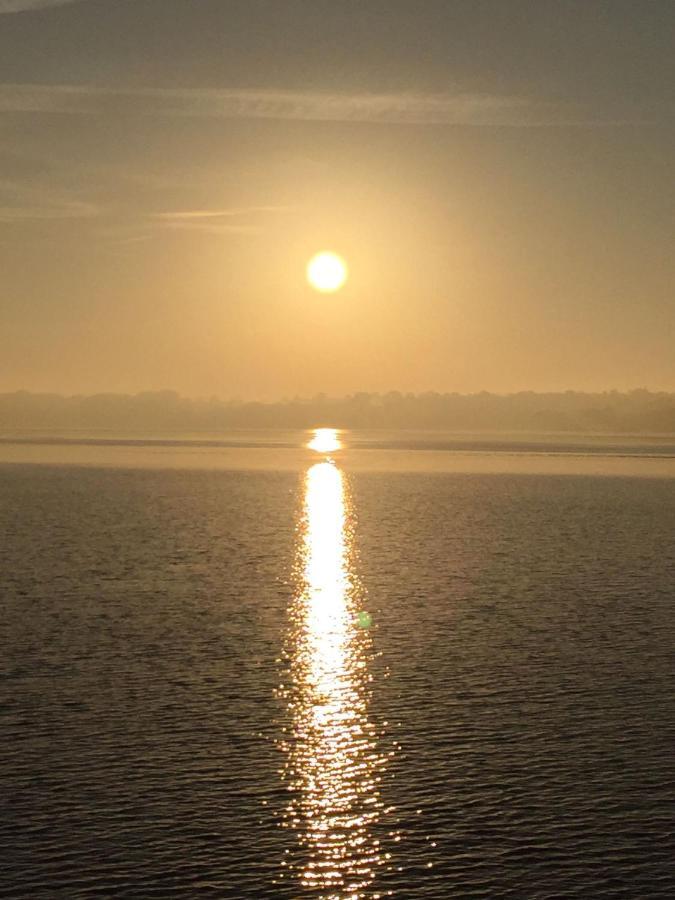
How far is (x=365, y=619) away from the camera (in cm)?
3569

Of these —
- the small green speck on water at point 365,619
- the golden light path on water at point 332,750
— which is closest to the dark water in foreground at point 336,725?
the golden light path on water at point 332,750

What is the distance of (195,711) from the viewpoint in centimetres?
2380

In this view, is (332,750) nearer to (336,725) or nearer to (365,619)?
(336,725)

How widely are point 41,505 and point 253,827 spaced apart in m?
66.6

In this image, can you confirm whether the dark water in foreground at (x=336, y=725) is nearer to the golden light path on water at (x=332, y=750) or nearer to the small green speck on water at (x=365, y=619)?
the golden light path on water at (x=332, y=750)

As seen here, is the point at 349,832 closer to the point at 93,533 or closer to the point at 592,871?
the point at 592,871

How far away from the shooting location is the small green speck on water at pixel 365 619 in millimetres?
34656

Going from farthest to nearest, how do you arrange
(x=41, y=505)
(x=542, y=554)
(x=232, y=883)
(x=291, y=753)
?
(x=41, y=505) < (x=542, y=554) < (x=291, y=753) < (x=232, y=883)

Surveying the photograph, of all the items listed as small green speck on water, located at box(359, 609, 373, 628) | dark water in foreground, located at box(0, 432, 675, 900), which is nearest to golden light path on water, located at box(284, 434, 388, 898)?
dark water in foreground, located at box(0, 432, 675, 900)

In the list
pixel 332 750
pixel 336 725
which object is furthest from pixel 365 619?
pixel 332 750

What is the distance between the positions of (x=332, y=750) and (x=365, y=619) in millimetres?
14441

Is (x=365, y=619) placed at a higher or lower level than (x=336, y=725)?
higher

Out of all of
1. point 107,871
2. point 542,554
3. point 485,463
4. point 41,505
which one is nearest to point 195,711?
point 107,871

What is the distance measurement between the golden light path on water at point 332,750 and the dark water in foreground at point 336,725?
2.6 inches
